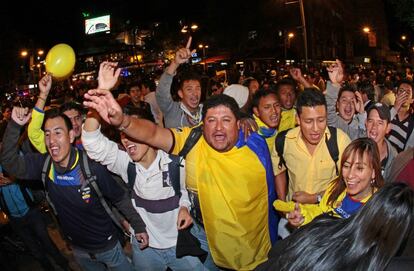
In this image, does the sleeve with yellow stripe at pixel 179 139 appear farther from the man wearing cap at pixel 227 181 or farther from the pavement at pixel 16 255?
the pavement at pixel 16 255

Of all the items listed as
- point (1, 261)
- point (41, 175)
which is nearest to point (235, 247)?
point (41, 175)

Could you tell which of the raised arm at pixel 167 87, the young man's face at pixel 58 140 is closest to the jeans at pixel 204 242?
the young man's face at pixel 58 140

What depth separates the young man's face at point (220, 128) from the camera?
10.9 feet

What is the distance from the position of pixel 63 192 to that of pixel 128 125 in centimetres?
108

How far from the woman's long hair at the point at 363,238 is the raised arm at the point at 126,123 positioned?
6.09 feet

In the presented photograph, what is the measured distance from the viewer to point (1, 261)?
18.9ft

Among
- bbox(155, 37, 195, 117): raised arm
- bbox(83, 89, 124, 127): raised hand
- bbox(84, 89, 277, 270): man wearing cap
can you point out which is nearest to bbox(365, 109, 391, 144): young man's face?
bbox(84, 89, 277, 270): man wearing cap

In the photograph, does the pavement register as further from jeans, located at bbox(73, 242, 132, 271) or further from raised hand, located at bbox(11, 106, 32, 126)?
raised hand, located at bbox(11, 106, 32, 126)

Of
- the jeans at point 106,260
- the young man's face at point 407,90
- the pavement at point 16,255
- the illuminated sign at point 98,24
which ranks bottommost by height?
the pavement at point 16,255

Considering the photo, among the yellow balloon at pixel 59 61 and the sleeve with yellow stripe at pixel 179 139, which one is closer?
the sleeve with yellow stripe at pixel 179 139

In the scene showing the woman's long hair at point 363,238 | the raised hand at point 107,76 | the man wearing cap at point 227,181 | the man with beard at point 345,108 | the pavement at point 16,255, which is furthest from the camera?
the pavement at point 16,255

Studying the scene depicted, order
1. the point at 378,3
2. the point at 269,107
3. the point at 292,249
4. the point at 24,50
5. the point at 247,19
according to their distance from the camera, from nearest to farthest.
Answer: the point at 292,249, the point at 269,107, the point at 247,19, the point at 24,50, the point at 378,3

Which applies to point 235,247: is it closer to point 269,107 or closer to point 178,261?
point 178,261

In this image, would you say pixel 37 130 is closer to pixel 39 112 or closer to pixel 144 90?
pixel 39 112
